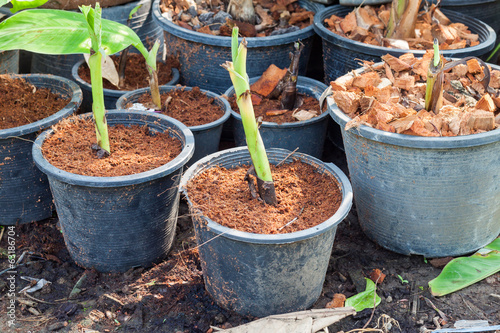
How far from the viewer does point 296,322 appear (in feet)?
5.99

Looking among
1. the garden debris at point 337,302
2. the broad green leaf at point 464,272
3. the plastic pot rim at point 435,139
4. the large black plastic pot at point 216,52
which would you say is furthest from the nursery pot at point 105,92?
the broad green leaf at point 464,272

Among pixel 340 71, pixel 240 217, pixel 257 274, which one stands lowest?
pixel 257 274

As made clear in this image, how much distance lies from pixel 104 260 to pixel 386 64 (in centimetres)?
157

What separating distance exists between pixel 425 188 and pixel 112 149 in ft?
4.38

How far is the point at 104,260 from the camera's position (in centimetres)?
217

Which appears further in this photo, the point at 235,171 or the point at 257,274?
the point at 235,171

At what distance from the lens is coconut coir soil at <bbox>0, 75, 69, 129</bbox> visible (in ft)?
7.99

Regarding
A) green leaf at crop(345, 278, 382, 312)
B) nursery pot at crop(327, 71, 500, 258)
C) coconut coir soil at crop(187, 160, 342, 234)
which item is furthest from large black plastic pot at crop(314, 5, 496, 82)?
green leaf at crop(345, 278, 382, 312)

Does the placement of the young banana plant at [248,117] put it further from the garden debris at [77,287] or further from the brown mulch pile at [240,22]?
the brown mulch pile at [240,22]

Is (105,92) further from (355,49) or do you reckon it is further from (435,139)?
(435,139)

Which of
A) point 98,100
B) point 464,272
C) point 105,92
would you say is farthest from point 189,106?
point 464,272

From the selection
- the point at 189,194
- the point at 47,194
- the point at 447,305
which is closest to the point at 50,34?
the point at 47,194

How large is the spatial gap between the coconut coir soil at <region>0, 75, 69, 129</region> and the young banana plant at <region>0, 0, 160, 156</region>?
0.43 meters

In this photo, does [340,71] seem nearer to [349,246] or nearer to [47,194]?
[349,246]
